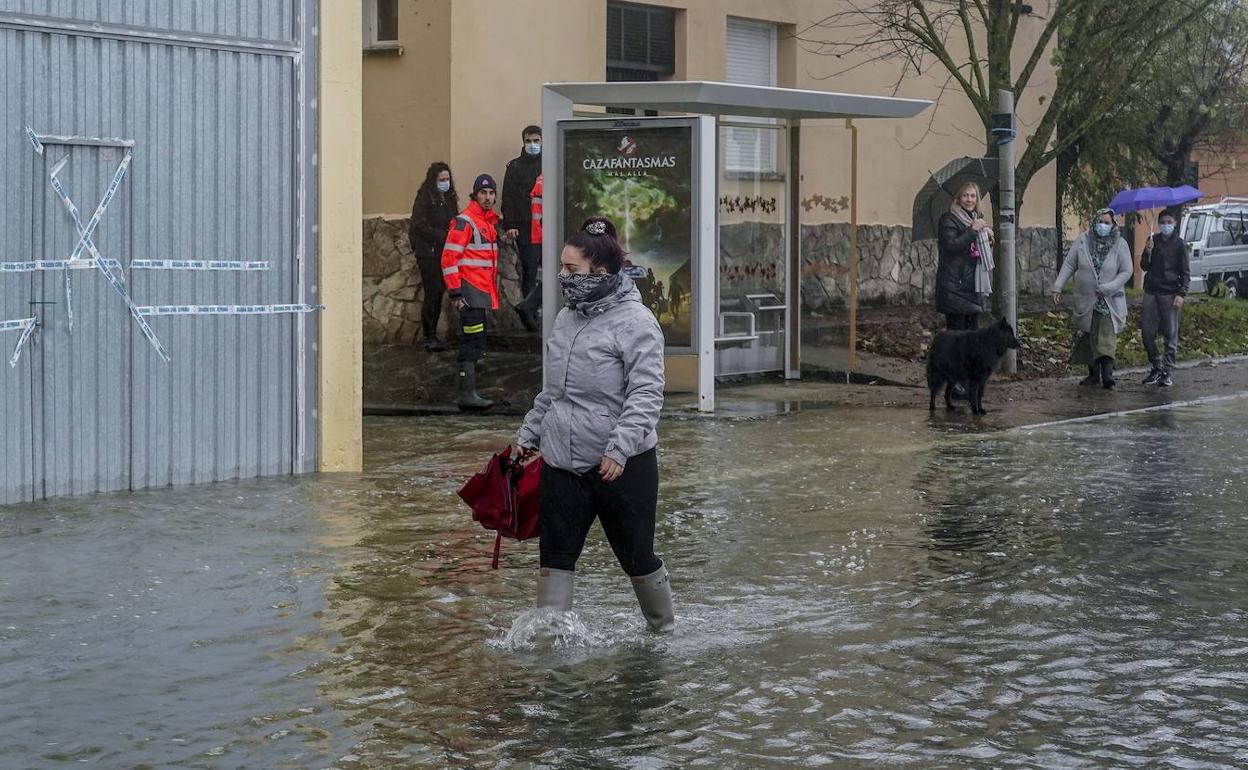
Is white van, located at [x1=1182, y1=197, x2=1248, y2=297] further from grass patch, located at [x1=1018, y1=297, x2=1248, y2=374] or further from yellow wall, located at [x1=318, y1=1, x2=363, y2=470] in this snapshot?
yellow wall, located at [x1=318, y1=1, x2=363, y2=470]

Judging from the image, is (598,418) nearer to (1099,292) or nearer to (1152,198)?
(1099,292)

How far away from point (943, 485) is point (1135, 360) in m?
10.6

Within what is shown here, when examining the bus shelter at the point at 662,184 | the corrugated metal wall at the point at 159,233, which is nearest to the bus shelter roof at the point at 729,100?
the bus shelter at the point at 662,184

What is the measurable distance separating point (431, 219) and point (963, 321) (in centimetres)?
549

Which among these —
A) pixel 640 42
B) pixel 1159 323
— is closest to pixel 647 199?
pixel 1159 323

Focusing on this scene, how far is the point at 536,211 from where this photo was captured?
1919 cm

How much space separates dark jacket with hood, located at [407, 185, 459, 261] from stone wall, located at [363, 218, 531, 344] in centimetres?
52

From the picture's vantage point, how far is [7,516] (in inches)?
392

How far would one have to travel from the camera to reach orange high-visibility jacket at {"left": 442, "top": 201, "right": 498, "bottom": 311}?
1603 cm

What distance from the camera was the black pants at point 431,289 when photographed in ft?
63.8

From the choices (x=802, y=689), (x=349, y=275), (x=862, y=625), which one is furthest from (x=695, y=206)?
(x=802, y=689)

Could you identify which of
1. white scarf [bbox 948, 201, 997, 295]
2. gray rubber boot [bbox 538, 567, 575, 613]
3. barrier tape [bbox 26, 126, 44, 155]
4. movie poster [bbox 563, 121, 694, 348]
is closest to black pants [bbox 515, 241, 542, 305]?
movie poster [bbox 563, 121, 694, 348]

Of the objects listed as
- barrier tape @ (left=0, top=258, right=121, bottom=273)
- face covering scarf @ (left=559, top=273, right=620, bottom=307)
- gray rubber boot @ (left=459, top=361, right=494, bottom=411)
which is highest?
barrier tape @ (left=0, top=258, right=121, bottom=273)

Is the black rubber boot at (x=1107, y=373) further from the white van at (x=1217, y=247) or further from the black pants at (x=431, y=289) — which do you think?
the white van at (x=1217, y=247)
